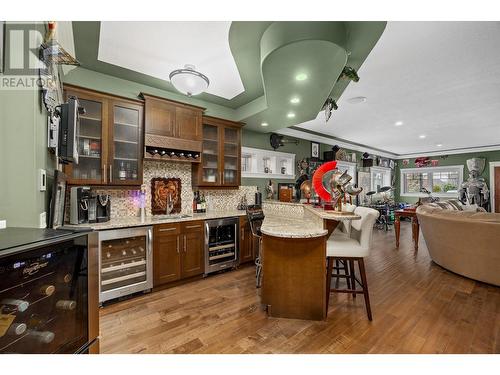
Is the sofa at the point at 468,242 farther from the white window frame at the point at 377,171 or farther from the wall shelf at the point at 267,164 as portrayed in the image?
the white window frame at the point at 377,171

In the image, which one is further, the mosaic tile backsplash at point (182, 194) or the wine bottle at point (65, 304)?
the mosaic tile backsplash at point (182, 194)

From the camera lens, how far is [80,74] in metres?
2.40

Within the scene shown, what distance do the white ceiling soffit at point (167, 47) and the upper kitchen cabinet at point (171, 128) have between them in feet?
1.20

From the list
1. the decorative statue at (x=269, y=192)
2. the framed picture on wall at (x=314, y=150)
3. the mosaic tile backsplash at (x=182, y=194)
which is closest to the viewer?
the mosaic tile backsplash at (x=182, y=194)

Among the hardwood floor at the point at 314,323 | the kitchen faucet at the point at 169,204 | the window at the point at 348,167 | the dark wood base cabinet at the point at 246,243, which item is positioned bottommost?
the hardwood floor at the point at 314,323

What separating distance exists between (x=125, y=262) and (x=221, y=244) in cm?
123

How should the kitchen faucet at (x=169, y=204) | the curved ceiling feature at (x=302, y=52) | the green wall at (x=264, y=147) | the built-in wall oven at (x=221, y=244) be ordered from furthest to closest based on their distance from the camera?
the green wall at (x=264, y=147) < the kitchen faucet at (x=169, y=204) < the built-in wall oven at (x=221, y=244) < the curved ceiling feature at (x=302, y=52)

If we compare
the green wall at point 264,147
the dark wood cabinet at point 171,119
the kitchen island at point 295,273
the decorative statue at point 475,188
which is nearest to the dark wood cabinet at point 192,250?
the kitchen island at point 295,273

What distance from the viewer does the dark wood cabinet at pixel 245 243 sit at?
3.32 meters

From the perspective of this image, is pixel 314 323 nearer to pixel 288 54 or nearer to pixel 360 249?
pixel 360 249

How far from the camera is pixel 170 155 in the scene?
2.98 meters

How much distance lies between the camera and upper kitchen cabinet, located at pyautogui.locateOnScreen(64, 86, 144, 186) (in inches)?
93.9
